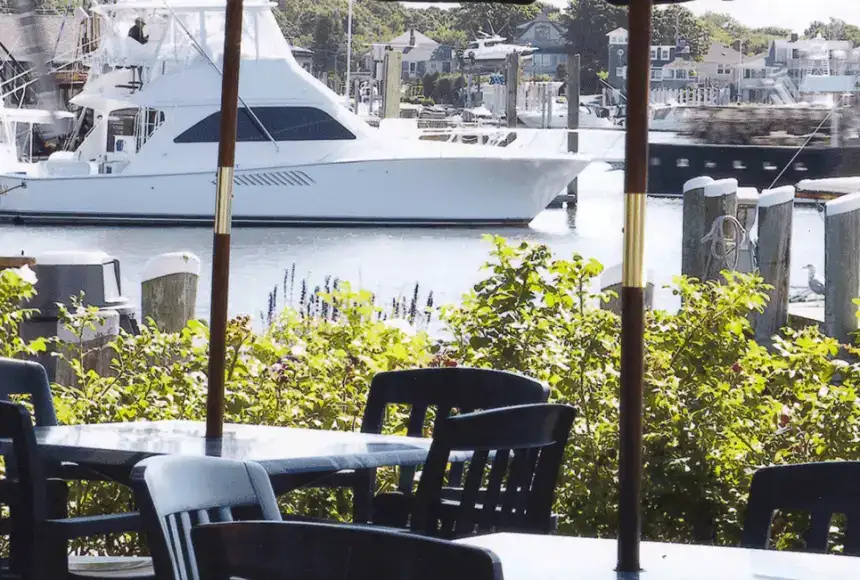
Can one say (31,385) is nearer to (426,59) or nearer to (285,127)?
(285,127)

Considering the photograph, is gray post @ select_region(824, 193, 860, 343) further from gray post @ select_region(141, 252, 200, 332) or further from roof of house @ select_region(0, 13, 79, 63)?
roof of house @ select_region(0, 13, 79, 63)

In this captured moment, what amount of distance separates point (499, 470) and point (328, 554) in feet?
4.16

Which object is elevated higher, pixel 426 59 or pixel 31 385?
pixel 426 59

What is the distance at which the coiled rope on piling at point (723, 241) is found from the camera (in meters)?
9.51

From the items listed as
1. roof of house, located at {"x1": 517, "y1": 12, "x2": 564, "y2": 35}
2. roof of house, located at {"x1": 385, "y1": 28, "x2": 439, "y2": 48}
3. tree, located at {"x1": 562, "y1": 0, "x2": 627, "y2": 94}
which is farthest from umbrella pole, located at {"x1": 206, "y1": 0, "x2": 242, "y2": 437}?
roof of house, located at {"x1": 385, "y1": 28, "x2": 439, "y2": 48}

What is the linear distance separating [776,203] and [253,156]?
22.9 metres

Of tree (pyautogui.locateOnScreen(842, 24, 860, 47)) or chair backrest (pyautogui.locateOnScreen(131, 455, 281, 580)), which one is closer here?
chair backrest (pyautogui.locateOnScreen(131, 455, 281, 580))

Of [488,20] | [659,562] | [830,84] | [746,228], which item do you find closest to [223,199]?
[659,562]

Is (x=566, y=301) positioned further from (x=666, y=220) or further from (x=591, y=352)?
(x=666, y=220)

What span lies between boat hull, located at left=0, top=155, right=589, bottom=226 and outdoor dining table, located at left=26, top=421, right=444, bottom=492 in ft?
88.0

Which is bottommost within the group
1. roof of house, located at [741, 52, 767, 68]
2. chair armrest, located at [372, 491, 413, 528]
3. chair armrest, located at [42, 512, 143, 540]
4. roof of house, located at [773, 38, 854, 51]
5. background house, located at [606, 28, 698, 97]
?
chair armrest, located at [372, 491, 413, 528]

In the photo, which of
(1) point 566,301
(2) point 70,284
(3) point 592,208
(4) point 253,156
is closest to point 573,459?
(1) point 566,301

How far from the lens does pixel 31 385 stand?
3375 millimetres

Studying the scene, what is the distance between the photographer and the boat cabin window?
95.9 ft
